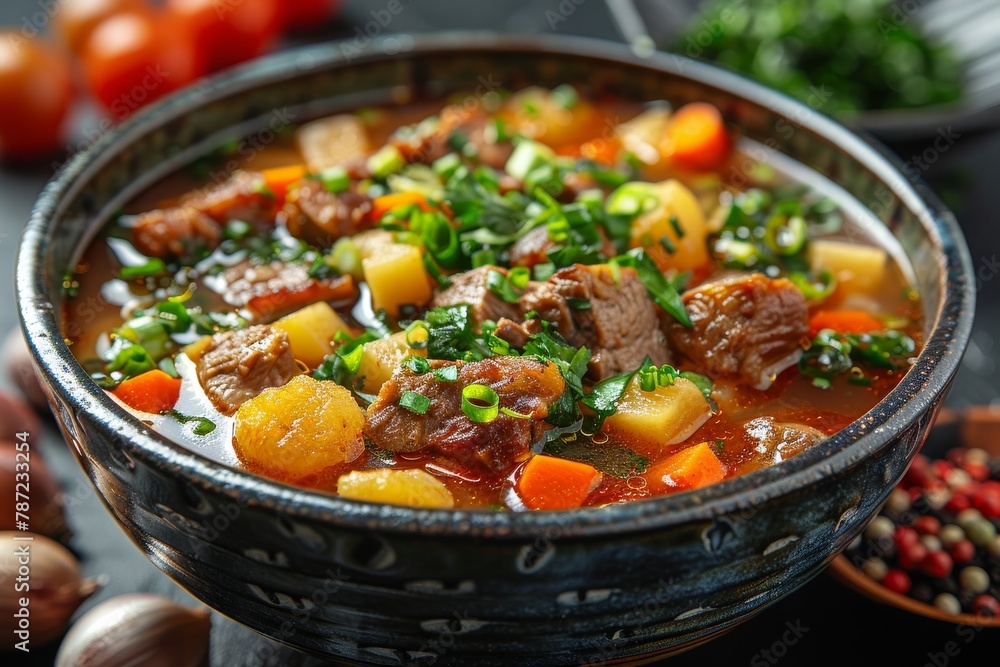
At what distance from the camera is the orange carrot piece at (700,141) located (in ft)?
12.6

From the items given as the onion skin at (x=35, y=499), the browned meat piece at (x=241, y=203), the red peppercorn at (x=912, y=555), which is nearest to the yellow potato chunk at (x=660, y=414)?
the red peppercorn at (x=912, y=555)

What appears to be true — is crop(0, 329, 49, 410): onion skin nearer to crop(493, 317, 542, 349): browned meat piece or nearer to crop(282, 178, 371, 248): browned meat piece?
crop(282, 178, 371, 248): browned meat piece

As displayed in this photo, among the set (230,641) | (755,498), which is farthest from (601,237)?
(230,641)

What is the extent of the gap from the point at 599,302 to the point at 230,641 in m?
1.40

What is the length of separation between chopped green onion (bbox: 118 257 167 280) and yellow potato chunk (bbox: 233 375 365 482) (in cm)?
91

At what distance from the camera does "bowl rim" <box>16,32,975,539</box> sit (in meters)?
1.95

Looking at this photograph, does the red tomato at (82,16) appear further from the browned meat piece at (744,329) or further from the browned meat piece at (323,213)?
the browned meat piece at (744,329)

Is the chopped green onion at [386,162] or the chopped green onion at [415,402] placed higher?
the chopped green onion at [386,162]

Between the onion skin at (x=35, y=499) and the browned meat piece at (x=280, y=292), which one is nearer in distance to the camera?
the browned meat piece at (x=280, y=292)

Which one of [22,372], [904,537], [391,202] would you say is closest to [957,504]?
[904,537]

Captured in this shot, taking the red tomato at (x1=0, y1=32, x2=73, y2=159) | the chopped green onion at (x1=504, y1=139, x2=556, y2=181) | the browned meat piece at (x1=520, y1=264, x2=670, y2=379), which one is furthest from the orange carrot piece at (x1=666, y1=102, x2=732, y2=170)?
the red tomato at (x1=0, y1=32, x2=73, y2=159)

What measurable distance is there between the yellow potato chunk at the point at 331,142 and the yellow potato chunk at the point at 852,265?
1.67 m

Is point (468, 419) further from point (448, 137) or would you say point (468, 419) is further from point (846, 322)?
point (448, 137)

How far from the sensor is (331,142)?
396 centimetres
